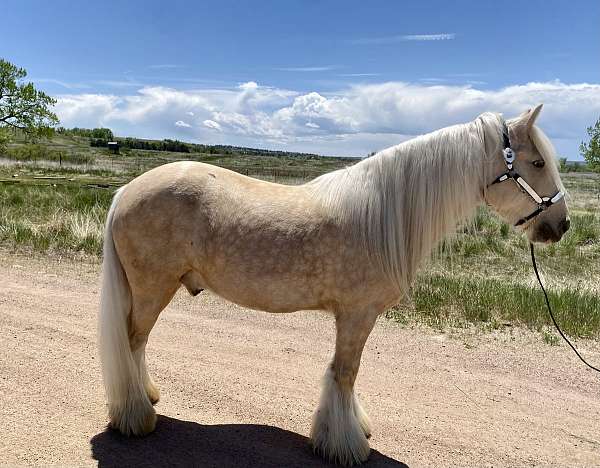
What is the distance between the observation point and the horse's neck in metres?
3.06

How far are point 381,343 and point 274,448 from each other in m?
2.34

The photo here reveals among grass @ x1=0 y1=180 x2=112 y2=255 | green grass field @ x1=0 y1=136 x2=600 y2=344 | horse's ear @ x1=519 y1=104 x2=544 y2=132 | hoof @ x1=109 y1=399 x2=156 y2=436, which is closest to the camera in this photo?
horse's ear @ x1=519 y1=104 x2=544 y2=132

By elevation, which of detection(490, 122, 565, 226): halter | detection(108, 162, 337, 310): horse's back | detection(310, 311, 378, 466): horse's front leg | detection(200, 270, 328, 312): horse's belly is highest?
detection(490, 122, 565, 226): halter

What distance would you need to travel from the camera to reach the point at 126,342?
3332mm

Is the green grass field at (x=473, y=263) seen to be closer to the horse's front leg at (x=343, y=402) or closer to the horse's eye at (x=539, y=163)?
the horse's eye at (x=539, y=163)

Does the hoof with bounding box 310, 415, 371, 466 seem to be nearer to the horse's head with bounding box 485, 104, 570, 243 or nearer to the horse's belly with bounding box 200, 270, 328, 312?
the horse's belly with bounding box 200, 270, 328, 312

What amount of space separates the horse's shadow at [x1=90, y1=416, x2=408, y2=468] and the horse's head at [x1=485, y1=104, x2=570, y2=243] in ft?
6.56

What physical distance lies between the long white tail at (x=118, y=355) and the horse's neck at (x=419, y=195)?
1.88m

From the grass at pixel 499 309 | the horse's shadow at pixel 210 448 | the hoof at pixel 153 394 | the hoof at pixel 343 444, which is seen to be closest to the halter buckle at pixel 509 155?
the hoof at pixel 343 444

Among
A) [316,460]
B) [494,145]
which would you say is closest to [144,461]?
[316,460]

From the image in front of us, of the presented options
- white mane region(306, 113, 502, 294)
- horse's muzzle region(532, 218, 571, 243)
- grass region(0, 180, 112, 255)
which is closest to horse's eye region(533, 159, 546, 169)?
white mane region(306, 113, 502, 294)

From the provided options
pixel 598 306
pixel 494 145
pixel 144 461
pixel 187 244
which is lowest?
pixel 144 461

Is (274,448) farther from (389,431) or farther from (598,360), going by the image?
(598,360)

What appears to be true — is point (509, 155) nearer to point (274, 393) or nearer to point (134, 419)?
point (274, 393)
